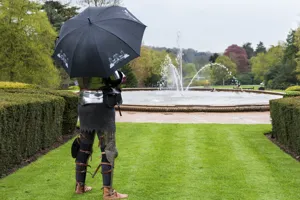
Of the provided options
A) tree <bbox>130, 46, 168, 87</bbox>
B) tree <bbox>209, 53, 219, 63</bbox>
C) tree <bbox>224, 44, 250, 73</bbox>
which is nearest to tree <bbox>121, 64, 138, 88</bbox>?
tree <bbox>130, 46, 168, 87</bbox>

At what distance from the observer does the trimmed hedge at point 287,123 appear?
23.1ft

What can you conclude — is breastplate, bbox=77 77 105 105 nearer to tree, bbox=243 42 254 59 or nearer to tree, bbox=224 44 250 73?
tree, bbox=224 44 250 73

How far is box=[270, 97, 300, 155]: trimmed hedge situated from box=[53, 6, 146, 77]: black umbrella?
12.6 ft

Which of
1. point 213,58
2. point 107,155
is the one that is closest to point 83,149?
point 107,155

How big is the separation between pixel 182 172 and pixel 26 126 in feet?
9.42

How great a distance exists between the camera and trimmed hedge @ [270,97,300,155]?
7043 millimetres

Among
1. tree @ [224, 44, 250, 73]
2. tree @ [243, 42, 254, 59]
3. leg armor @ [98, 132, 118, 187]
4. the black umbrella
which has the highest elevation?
tree @ [243, 42, 254, 59]

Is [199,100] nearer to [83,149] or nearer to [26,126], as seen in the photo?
[26,126]

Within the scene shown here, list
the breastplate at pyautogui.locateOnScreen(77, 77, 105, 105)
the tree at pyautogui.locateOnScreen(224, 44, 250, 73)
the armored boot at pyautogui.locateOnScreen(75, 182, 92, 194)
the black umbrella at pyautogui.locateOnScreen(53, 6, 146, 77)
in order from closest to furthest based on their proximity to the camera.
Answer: the black umbrella at pyautogui.locateOnScreen(53, 6, 146, 77), the breastplate at pyautogui.locateOnScreen(77, 77, 105, 105), the armored boot at pyautogui.locateOnScreen(75, 182, 92, 194), the tree at pyautogui.locateOnScreen(224, 44, 250, 73)

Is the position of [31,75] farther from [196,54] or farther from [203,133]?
[196,54]

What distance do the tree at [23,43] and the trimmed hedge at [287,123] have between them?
19.2 m

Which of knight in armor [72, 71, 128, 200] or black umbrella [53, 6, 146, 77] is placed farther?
knight in armor [72, 71, 128, 200]

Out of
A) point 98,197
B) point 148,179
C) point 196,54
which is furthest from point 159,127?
point 196,54

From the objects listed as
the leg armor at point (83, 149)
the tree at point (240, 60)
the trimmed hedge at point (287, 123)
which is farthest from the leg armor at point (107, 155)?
the tree at point (240, 60)
